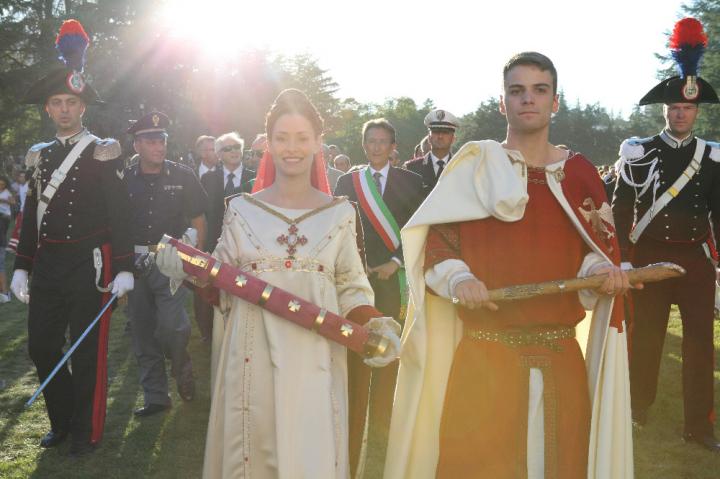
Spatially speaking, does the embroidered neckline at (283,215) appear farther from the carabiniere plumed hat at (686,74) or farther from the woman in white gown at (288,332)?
the carabiniere plumed hat at (686,74)

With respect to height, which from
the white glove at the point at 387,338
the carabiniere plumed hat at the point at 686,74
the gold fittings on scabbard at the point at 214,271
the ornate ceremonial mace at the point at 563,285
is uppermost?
the carabiniere plumed hat at the point at 686,74

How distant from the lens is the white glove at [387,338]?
3379 mm

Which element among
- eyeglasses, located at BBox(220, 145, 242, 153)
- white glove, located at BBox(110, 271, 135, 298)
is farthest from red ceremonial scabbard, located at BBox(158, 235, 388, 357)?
eyeglasses, located at BBox(220, 145, 242, 153)

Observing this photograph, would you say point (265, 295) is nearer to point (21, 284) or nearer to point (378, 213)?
point (21, 284)

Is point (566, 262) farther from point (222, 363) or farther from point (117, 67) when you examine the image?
point (117, 67)

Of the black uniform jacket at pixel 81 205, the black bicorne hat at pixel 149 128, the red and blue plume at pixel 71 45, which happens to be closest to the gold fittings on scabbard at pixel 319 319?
the black uniform jacket at pixel 81 205

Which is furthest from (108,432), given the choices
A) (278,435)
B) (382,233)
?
(278,435)

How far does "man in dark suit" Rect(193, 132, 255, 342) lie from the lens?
8.59 metres

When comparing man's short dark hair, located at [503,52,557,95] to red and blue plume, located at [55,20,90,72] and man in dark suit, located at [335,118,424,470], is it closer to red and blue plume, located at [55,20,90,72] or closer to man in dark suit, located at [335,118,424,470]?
man in dark suit, located at [335,118,424,470]

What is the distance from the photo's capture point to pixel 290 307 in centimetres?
339

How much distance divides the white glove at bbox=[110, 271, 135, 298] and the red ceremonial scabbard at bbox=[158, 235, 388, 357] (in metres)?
2.08

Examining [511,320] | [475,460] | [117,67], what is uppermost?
[117,67]

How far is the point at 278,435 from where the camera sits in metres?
3.36

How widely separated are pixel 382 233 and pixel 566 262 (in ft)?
11.0
